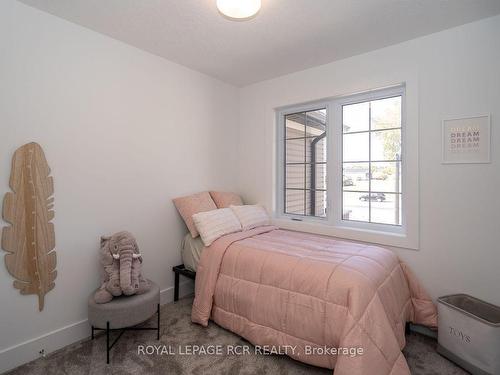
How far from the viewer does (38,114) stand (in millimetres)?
1921

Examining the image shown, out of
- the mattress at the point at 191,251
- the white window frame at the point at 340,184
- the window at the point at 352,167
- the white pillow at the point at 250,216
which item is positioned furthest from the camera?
the white pillow at the point at 250,216

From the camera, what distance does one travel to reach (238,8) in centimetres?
165

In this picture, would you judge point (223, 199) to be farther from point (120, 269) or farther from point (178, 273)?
point (120, 269)

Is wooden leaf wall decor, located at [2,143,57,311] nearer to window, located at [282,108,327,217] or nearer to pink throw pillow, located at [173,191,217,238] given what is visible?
pink throw pillow, located at [173,191,217,238]

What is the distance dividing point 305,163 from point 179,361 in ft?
7.39

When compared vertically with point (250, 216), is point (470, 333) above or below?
below

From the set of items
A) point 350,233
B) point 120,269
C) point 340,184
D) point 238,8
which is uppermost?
point 238,8

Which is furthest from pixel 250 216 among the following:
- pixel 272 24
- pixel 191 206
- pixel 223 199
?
pixel 272 24

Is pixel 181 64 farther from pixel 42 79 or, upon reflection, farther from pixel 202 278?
pixel 202 278

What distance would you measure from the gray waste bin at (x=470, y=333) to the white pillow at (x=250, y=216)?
5.54 ft

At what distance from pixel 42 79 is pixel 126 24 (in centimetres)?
74

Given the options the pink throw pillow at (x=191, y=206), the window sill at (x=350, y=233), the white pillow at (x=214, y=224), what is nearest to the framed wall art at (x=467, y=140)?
the window sill at (x=350, y=233)

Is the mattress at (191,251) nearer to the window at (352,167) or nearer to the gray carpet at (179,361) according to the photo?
the gray carpet at (179,361)

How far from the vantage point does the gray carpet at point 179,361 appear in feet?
5.82
